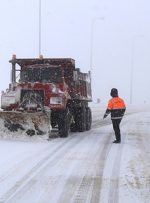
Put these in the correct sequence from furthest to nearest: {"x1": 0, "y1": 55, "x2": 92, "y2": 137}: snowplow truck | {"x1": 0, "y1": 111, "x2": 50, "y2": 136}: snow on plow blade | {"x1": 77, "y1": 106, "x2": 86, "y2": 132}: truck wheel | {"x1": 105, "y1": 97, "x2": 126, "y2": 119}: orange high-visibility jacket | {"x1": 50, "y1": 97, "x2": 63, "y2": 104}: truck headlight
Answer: {"x1": 77, "y1": 106, "x2": 86, "y2": 132}: truck wheel
{"x1": 50, "y1": 97, "x2": 63, "y2": 104}: truck headlight
{"x1": 0, "y1": 55, "x2": 92, "y2": 137}: snowplow truck
{"x1": 0, "y1": 111, "x2": 50, "y2": 136}: snow on plow blade
{"x1": 105, "y1": 97, "x2": 126, "y2": 119}: orange high-visibility jacket

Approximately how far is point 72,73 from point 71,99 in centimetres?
92

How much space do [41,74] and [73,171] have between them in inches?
299

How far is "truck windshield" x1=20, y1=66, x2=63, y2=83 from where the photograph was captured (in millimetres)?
16484

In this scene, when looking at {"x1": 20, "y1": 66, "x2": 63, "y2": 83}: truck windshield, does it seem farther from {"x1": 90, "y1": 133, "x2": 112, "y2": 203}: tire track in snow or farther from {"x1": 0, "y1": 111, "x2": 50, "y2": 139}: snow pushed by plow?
{"x1": 90, "y1": 133, "x2": 112, "y2": 203}: tire track in snow

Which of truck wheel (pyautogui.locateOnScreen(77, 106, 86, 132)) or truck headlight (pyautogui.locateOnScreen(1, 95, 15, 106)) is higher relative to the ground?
truck headlight (pyautogui.locateOnScreen(1, 95, 15, 106))

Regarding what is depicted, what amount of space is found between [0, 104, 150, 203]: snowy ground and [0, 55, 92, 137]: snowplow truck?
0.59m

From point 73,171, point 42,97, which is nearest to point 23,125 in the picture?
point 42,97

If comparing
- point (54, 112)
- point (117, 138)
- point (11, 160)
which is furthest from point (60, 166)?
point (54, 112)

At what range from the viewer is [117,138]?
14.4 metres

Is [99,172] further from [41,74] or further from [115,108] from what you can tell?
[41,74]

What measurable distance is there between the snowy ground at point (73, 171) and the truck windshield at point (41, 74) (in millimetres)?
2565

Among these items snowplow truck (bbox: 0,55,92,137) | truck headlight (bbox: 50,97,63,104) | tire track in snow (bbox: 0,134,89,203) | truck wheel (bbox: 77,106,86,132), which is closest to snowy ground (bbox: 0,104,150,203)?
tire track in snow (bbox: 0,134,89,203)

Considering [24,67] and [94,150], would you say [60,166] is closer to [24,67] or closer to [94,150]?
[94,150]

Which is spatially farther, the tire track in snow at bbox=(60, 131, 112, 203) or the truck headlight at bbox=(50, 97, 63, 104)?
the truck headlight at bbox=(50, 97, 63, 104)
